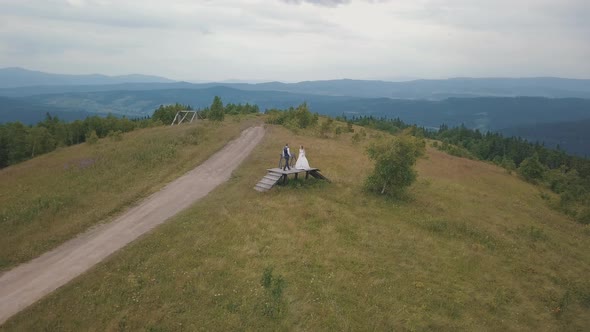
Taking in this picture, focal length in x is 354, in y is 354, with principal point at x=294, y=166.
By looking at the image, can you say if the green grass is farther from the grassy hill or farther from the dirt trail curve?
the grassy hill

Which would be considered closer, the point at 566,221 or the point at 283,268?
the point at 283,268

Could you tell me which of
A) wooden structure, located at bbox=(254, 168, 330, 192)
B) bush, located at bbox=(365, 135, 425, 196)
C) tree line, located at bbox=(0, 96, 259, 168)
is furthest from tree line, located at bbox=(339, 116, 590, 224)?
tree line, located at bbox=(0, 96, 259, 168)

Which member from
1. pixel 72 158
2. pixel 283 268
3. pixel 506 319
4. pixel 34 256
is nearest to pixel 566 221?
pixel 506 319

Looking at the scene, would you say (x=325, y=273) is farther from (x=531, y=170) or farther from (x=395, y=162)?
(x=531, y=170)

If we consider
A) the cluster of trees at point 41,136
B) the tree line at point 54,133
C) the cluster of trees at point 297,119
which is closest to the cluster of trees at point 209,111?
the tree line at point 54,133

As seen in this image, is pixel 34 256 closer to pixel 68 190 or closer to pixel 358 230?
pixel 68 190

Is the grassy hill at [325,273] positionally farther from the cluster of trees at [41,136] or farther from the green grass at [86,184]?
the cluster of trees at [41,136]
